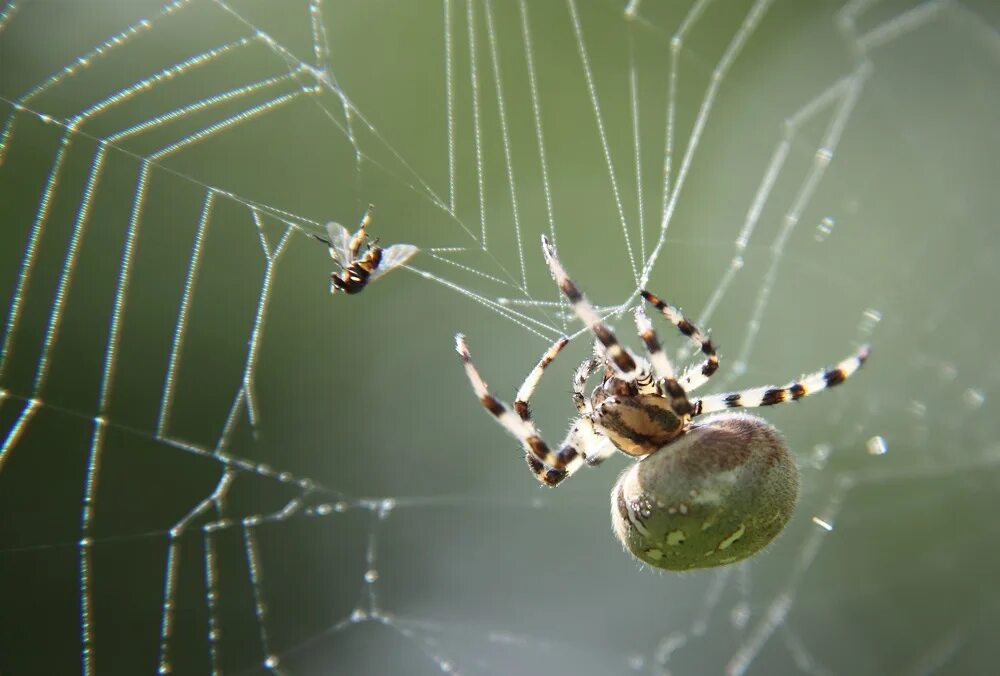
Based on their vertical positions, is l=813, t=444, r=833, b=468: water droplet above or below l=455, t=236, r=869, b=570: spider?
below

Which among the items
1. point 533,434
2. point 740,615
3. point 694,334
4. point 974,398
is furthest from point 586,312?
point 974,398

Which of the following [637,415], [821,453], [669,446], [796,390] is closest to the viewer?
[669,446]

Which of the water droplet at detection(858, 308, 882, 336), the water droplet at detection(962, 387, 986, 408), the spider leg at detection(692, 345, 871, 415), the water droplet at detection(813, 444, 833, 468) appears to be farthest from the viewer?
the water droplet at detection(858, 308, 882, 336)

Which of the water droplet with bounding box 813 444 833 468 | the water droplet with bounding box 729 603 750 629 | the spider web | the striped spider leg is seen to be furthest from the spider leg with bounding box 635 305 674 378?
the water droplet with bounding box 813 444 833 468

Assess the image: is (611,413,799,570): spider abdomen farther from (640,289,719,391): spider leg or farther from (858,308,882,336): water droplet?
(858,308,882,336): water droplet

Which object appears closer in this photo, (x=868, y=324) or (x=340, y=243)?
(x=340, y=243)

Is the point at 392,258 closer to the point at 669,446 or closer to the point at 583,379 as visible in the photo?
the point at 583,379

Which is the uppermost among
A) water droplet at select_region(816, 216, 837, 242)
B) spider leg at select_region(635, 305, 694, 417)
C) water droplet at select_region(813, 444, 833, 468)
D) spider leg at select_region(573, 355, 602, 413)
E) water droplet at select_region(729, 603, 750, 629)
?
water droplet at select_region(816, 216, 837, 242)

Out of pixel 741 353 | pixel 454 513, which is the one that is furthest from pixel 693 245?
pixel 454 513
